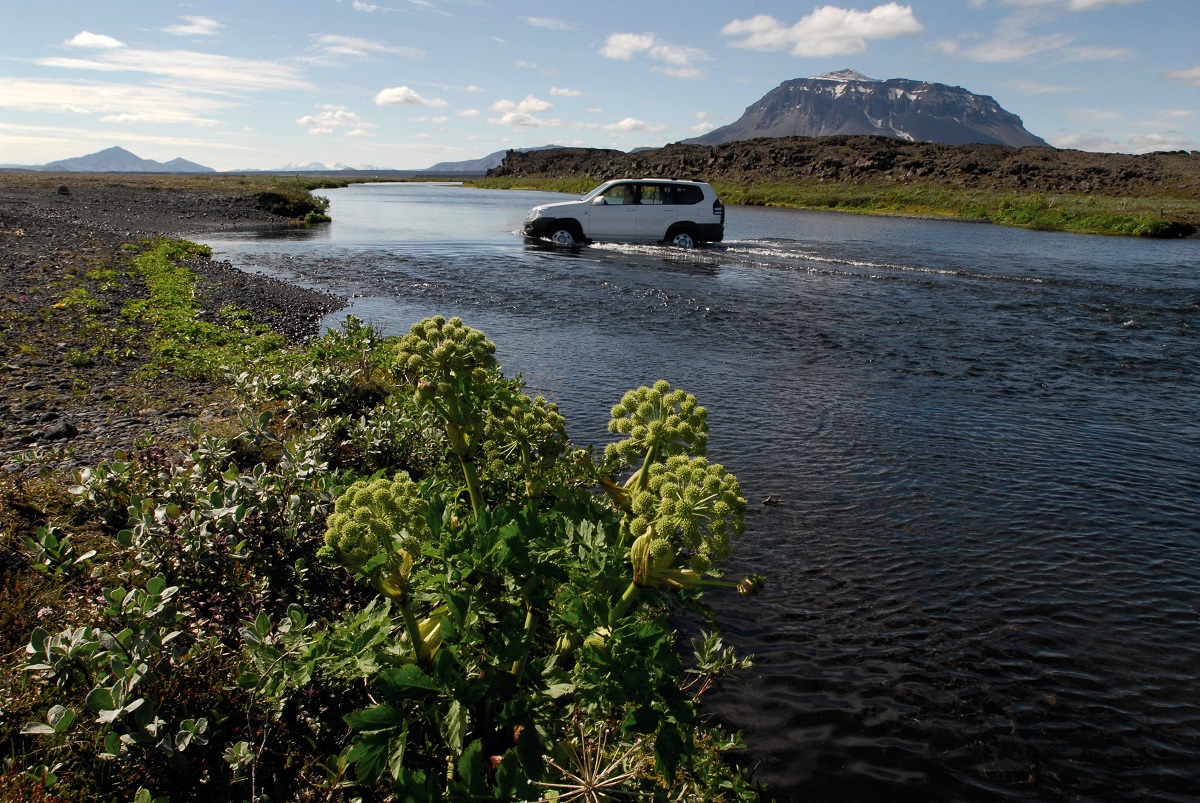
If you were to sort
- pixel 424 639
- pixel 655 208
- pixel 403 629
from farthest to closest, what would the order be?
1. pixel 655 208
2. pixel 403 629
3. pixel 424 639

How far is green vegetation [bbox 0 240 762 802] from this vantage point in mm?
2346

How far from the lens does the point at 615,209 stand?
24.9 m

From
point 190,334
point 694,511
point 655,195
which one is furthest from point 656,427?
point 655,195

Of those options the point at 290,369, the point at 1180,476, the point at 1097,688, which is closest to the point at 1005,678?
the point at 1097,688

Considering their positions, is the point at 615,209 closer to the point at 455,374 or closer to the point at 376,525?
the point at 455,374

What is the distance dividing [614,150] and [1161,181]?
9306cm

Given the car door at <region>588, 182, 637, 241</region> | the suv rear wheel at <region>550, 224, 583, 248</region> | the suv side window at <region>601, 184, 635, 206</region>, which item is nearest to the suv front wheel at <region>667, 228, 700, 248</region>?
the car door at <region>588, 182, 637, 241</region>

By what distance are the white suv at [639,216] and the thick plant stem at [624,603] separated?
76.9 ft

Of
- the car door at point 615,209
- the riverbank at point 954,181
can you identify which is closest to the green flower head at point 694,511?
the car door at point 615,209

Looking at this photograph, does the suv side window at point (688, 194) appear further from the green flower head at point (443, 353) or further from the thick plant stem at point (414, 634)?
the thick plant stem at point (414, 634)

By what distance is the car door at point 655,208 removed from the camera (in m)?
24.9

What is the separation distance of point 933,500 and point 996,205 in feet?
165

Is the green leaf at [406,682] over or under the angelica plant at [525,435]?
under

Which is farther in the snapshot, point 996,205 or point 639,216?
point 996,205
